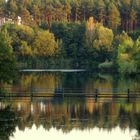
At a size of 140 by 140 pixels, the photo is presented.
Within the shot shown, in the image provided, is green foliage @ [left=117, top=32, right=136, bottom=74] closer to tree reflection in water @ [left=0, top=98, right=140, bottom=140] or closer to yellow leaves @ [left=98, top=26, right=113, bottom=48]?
yellow leaves @ [left=98, top=26, right=113, bottom=48]

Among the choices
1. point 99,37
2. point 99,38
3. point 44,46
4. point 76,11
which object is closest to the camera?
point 99,38

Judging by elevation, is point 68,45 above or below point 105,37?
below

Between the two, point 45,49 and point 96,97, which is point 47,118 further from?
point 45,49

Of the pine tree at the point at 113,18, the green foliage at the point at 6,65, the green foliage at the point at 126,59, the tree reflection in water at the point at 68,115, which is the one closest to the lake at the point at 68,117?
the tree reflection in water at the point at 68,115

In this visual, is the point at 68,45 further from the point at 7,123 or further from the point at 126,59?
the point at 7,123

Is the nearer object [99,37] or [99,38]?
[99,38]

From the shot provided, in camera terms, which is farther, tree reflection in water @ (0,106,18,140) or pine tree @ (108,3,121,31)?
pine tree @ (108,3,121,31)

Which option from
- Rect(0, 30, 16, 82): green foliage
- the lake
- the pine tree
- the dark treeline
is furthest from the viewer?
the dark treeline

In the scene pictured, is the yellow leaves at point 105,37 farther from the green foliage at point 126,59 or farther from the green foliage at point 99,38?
the green foliage at point 126,59

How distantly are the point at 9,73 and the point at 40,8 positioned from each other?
139 m

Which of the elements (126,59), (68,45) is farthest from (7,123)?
(68,45)

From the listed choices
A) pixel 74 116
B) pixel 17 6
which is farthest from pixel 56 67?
pixel 74 116

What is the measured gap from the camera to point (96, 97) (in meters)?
52.9

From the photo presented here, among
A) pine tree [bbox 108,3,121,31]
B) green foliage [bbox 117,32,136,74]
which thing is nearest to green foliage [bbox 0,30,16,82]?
green foliage [bbox 117,32,136,74]
